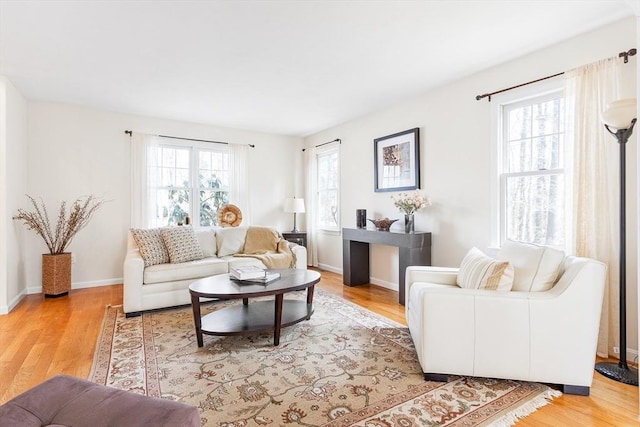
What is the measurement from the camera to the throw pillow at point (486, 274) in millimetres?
2029

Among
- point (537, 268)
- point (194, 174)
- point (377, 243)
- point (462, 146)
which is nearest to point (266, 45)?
point (462, 146)

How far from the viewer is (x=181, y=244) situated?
3895mm

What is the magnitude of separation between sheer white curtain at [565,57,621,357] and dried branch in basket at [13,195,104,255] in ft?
17.7

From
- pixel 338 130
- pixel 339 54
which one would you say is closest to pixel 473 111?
pixel 339 54

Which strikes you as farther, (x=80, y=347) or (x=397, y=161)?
(x=397, y=161)

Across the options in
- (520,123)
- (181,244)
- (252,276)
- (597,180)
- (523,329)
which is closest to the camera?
(523,329)

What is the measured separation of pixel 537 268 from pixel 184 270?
10.7 ft

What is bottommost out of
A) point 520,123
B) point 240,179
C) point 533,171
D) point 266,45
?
point 533,171

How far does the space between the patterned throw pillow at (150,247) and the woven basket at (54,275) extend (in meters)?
1.11

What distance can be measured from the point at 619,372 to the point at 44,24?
4.66 meters

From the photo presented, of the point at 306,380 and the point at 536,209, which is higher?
the point at 536,209

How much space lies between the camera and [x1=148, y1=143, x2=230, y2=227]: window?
196 inches

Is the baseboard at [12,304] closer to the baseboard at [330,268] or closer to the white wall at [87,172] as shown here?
the white wall at [87,172]

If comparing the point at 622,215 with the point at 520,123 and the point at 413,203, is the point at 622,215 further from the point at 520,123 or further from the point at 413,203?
the point at 413,203
